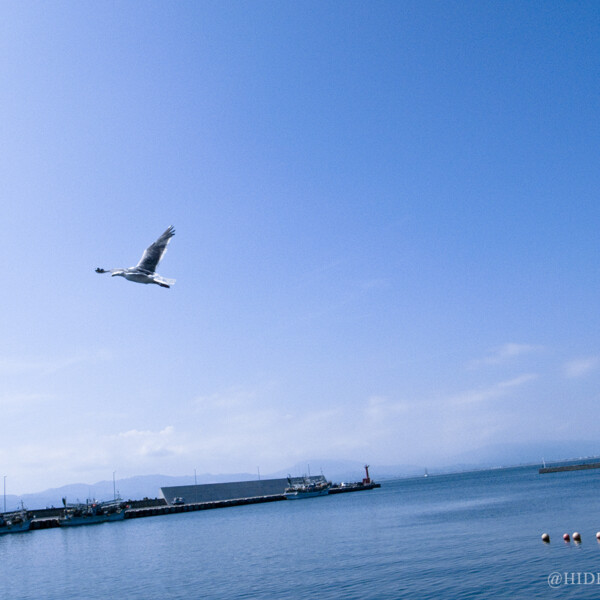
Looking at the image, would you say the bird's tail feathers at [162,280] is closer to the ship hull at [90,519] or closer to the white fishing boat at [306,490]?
the ship hull at [90,519]

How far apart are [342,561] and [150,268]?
24.8m

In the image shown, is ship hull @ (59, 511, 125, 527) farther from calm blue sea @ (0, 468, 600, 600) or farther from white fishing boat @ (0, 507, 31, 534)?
calm blue sea @ (0, 468, 600, 600)

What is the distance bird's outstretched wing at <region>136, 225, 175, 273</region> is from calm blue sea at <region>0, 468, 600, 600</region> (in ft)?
56.3

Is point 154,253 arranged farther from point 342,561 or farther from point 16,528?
point 16,528

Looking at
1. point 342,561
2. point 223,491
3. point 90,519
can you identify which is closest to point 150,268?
point 342,561

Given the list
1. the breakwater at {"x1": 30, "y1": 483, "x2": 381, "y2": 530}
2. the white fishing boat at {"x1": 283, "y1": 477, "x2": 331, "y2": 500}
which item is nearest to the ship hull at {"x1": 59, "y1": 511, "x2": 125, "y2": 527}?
→ the breakwater at {"x1": 30, "y1": 483, "x2": 381, "y2": 530}

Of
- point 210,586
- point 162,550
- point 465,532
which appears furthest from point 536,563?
point 162,550

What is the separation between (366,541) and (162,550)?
18.4 m

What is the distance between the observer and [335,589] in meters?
27.3

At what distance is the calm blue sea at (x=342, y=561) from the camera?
26641mm

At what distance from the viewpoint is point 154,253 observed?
63.2 ft

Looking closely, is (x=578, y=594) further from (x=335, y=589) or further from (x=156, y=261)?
(x=156, y=261)

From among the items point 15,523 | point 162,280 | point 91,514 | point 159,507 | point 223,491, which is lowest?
point 223,491

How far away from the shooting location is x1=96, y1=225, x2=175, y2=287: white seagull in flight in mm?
18203
